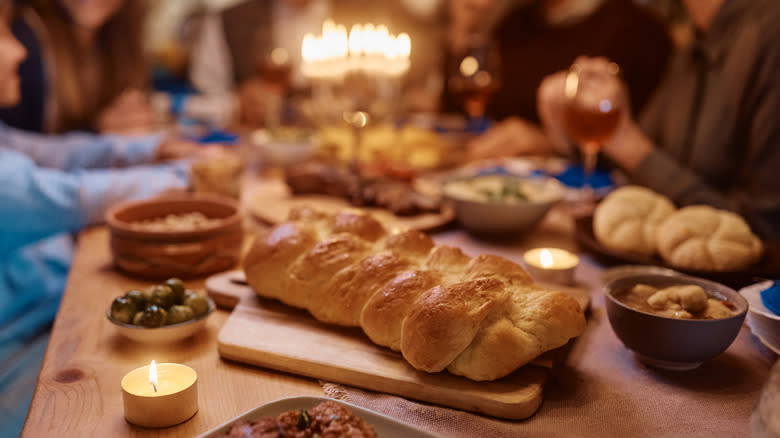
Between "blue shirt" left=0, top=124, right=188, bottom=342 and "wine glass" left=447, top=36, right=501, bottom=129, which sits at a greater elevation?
"wine glass" left=447, top=36, right=501, bottom=129

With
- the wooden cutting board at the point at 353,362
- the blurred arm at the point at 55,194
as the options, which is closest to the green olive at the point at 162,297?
the wooden cutting board at the point at 353,362

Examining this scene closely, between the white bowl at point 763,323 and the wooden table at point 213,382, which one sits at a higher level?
the white bowl at point 763,323

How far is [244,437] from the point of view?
0.84 meters

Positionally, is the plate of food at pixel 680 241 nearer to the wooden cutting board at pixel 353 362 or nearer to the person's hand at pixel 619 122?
the person's hand at pixel 619 122

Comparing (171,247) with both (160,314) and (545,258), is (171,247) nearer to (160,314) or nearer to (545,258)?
(160,314)

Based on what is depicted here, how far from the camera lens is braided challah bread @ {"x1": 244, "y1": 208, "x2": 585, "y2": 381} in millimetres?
1076

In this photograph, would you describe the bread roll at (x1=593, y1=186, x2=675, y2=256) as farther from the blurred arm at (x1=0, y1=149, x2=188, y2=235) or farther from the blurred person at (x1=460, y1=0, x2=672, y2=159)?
the blurred person at (x1=460, y1=0, x2=672, y2=159)

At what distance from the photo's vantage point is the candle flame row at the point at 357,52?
2758 mm

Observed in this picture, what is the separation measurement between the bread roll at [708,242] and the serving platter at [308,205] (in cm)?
76

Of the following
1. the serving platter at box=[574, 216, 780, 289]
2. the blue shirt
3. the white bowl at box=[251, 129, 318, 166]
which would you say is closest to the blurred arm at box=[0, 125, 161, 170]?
the blue shirt

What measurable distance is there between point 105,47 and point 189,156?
1.38m

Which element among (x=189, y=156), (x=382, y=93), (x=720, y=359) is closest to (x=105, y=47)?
(x=189, y=156)

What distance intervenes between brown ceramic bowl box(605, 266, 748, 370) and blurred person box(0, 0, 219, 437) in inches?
65.6

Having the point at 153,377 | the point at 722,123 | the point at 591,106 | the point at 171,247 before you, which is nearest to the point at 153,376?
the point at 153,377
